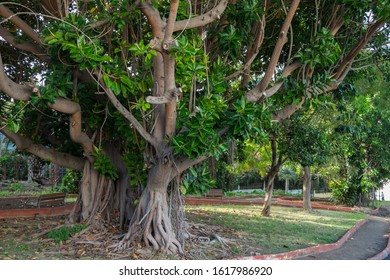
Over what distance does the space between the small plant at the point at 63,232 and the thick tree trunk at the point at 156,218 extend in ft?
4.09

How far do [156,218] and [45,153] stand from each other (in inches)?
142

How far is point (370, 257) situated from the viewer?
8.49 m

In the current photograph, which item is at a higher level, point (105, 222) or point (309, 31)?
point (309, 31)

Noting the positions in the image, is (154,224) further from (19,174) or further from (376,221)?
(19,174)

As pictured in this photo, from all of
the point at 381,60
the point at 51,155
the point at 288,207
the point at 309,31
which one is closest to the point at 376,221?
the point at 288,207

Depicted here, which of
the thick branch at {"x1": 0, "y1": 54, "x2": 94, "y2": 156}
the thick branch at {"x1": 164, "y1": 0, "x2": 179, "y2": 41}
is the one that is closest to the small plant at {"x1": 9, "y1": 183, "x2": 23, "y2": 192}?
the thick branch at {"x1": 0, "y1": 54, "x2": 94, "y2": 156}

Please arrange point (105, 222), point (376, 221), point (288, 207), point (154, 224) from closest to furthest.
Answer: point (154, 224), point (105, 222), point (376, 221), point (288, 207)

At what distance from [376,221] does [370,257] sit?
720cm

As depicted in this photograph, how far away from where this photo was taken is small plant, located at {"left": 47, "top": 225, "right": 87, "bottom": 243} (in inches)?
306

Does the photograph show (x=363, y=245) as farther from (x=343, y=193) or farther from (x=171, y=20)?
(x=343, y=193)

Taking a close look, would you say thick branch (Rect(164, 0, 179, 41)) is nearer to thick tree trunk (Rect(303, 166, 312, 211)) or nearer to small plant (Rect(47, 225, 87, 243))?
small plant (Rect(47, 225, 87, 243))

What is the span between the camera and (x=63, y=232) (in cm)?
800

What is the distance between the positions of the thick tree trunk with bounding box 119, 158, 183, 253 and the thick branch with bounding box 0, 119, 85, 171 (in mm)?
2826

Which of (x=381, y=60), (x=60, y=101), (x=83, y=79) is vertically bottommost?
(x=60, y=101)
